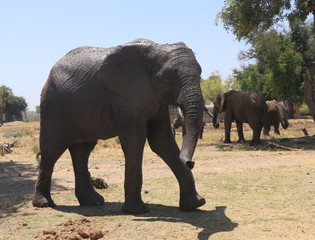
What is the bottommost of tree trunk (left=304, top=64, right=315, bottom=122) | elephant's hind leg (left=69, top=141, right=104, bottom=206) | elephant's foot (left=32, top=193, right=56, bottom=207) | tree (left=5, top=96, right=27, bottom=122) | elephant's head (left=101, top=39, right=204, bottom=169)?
elephant's foot (left=32, top=193, right=56, bottom=207)

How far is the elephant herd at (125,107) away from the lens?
5562 millimetres

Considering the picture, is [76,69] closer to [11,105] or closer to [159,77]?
[159,77]

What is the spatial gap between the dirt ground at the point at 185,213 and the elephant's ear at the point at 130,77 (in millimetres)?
1626

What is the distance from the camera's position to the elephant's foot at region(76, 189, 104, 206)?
688 cm

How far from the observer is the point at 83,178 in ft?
23.1

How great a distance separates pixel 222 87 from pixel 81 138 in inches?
3032

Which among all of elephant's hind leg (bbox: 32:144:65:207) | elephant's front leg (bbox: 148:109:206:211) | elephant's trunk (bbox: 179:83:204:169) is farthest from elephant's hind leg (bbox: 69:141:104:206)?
elephant's trunk (bbox: 179:83:204:169)

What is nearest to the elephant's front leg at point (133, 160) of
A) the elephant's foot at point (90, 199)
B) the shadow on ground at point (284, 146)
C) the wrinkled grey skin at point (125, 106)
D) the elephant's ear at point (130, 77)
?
the wrinkled grey skin at point (125, 106)

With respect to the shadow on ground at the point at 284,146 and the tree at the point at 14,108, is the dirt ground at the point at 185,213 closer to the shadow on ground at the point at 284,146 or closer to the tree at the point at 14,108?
the shadow on ground at the point at 284,146

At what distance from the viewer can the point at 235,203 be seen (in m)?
6.65

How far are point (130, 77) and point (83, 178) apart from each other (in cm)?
206

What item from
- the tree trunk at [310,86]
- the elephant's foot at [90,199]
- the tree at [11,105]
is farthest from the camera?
the tree at [11,105]

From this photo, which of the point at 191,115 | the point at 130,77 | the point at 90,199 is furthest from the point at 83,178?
the point at 191,115

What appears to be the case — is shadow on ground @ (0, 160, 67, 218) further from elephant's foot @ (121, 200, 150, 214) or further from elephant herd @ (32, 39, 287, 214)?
elephant's foot @ (121, 200, 150, 214)
